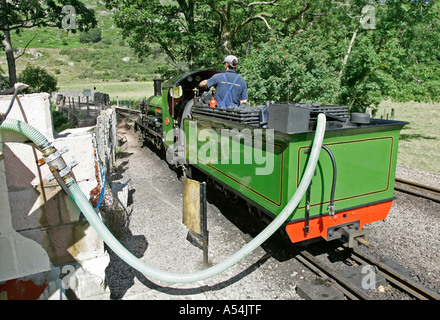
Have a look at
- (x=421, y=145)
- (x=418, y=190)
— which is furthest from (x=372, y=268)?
(x=421, y=145)

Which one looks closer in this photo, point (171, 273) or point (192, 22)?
point (171, 273)

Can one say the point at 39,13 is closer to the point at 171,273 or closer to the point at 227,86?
the point at 227,86

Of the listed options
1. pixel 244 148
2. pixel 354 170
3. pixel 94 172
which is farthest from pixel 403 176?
pixel 94 172

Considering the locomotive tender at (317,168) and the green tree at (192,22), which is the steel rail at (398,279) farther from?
→ the green tree at (192,22)

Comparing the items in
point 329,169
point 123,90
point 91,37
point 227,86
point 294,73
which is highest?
point 91,37

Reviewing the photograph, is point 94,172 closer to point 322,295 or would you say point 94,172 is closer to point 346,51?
point 322,295

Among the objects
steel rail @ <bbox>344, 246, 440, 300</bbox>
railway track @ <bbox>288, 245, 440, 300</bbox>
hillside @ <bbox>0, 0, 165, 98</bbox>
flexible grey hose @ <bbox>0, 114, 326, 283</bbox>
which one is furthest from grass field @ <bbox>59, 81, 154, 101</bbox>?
flexible grey hose @ <bbox>0, 114, 326, 283</bbox>

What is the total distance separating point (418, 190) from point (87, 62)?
86034 mm

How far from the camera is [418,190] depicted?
735 centimetres

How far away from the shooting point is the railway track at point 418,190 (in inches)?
268

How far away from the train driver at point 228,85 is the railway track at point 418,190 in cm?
423

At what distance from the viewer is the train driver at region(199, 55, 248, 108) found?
6.29m

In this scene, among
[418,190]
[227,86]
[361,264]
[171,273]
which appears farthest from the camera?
[418,190]

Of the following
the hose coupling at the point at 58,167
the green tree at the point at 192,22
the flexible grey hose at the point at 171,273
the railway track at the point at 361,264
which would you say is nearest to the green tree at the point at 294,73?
the green tree at the point at 192,22
